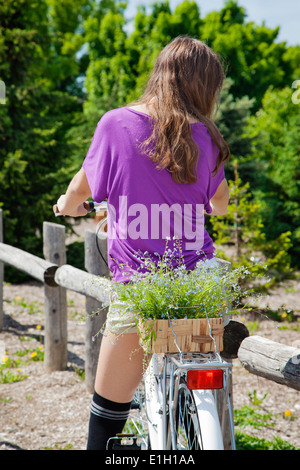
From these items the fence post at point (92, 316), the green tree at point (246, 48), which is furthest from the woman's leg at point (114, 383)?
the green tree at point (246, 48)

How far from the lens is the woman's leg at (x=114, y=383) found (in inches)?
74.8

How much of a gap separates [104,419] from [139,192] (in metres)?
0.91

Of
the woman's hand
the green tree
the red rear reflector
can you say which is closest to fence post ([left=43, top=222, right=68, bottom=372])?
the woman's hand

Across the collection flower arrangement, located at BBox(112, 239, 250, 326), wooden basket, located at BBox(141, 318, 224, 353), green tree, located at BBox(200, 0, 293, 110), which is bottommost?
wooden basket, located at BBox(141, 318, 224, 353)

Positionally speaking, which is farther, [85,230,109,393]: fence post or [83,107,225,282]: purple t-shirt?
[85,230,109,393]: fence post

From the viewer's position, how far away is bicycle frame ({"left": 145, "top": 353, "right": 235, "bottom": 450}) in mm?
1529

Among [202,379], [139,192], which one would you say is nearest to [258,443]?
[202,379]

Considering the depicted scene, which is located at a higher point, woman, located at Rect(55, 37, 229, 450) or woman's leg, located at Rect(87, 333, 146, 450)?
woman, located at Rect(55, 37, 229, 450)

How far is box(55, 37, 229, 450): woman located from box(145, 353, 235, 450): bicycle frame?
0.60ft

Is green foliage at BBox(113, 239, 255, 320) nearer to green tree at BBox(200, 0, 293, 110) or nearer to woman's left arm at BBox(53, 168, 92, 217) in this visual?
woman's left arm at BBox(53, 168, 92, 217)

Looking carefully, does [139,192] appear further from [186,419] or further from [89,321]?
[89,321]

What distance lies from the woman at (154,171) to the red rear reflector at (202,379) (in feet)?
1.10

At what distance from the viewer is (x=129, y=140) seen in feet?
5.94

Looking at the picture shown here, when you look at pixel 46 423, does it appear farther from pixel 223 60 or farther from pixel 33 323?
pixel 223 60
